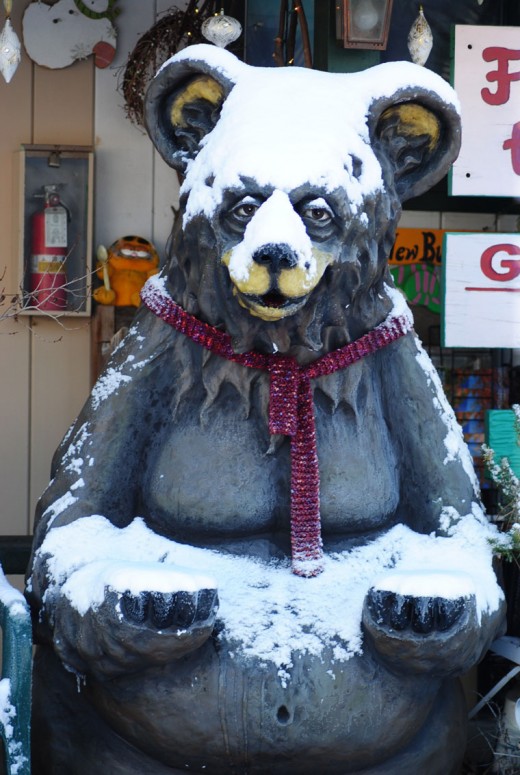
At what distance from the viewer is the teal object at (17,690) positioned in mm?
2000

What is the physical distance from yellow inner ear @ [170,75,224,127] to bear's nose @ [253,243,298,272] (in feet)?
1.42

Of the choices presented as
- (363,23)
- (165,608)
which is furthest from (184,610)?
(363,23)

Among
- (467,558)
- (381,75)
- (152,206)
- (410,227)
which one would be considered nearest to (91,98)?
(152,206)

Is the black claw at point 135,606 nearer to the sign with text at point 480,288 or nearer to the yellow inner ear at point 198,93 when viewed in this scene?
the yellow inner ear at point 198,93

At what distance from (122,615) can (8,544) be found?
1.00 meters

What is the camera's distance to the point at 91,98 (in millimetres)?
3826

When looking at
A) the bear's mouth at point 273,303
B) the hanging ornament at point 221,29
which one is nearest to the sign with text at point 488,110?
the hanging ornament at point 221,29

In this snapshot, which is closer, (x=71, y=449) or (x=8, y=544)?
(x=71, y=449)

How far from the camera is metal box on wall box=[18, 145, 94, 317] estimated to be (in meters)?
3.77

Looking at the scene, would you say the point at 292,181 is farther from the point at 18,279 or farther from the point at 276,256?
the point at 18,279

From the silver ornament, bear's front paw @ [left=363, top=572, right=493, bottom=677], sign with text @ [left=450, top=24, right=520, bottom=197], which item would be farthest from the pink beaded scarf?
the silver ornament

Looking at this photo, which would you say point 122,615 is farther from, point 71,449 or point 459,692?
point 459,692

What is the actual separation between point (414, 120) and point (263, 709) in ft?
3.32

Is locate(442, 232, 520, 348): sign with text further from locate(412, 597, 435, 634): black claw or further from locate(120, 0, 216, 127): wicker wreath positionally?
locate(120, 0, 216, 127): wicker wreath
